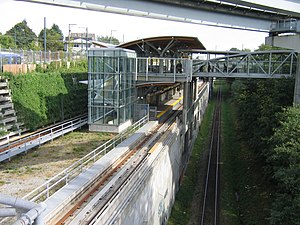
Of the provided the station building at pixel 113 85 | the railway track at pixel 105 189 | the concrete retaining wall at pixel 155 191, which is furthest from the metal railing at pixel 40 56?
the railway track at pixel 105 189

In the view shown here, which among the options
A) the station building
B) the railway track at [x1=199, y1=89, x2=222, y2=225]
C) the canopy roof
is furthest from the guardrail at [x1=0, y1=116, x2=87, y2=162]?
the canopy roof

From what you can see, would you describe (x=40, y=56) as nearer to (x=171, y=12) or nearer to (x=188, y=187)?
(x=188, y=187)

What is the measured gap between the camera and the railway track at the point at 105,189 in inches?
445

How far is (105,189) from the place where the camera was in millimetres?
13555

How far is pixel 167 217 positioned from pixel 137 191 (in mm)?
7536

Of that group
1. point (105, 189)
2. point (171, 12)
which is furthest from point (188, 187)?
point (171, 12)

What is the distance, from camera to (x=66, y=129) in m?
24.2

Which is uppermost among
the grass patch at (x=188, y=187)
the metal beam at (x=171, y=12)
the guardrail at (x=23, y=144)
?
the metal beam at (x=171, y=12)

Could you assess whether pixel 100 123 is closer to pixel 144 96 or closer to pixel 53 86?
pixel 53 86

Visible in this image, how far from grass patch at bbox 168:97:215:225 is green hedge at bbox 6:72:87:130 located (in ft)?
→ 35.5

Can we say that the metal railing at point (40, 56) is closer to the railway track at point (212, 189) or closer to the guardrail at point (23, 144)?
the guardrail at point (23, 144)

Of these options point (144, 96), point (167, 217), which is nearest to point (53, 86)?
point (144, 96)

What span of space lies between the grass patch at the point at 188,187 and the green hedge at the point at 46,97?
35.5 feet

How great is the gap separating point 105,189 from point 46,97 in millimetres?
14019
